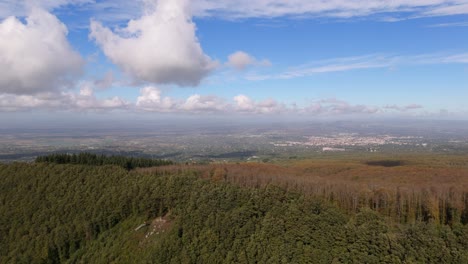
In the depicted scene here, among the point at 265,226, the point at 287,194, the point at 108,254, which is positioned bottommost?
the point at 108,254

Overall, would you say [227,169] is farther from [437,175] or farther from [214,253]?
[437,175]

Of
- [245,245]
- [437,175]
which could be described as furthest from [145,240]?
[437,175]

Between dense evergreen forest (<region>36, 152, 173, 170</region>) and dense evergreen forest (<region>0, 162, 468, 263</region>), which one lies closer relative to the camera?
dense evergreen forest (<region>0, 162, 468, 263</region>)

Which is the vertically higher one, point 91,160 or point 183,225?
point 91,160

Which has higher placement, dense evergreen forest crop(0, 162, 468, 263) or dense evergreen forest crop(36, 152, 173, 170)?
dense evergreen forest crop(36, 152, 173, 170)

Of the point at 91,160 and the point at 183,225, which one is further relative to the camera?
the point at 91,160

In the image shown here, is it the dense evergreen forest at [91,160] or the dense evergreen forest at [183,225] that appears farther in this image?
the dense evergreen forest at [91,160]

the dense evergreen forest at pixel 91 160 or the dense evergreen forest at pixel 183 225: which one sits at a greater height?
the dense evergreen forest at pixel 91 160

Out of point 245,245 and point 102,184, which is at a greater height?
point 102,184
